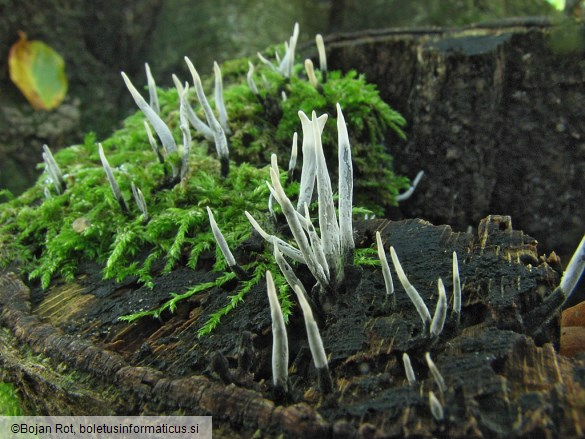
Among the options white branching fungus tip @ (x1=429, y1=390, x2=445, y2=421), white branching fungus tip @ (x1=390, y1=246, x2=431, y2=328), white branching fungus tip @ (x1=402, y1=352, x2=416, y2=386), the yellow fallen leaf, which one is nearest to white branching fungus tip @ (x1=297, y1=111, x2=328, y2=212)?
white branching fungus tip @ (x1=390, y1=246, x2=431, y2=328)

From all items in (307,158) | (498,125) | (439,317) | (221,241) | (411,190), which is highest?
(307,158)

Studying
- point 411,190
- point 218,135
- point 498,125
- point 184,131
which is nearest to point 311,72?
point 218,135

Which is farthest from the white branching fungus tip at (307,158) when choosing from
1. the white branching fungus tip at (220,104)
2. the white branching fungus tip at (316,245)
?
the white branching fungus tip at (220,104)

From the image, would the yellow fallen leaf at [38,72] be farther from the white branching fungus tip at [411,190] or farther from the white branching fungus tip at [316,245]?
the white branching fungus tip at [316,245]

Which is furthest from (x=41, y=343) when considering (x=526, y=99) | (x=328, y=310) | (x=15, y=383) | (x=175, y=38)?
(x=175, y=38)

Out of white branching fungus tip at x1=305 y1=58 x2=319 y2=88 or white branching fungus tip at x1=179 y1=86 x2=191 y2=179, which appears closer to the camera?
white branching fungus tip at x1=179 y1=86 x2=191 y2=179

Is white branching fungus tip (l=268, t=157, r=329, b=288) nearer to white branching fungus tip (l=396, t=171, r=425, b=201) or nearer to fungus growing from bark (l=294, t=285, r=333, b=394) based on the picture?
fungus growing from bark (l=294, t=285, r=333, b=394)

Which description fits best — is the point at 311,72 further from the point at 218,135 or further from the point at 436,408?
the point at 436,408
